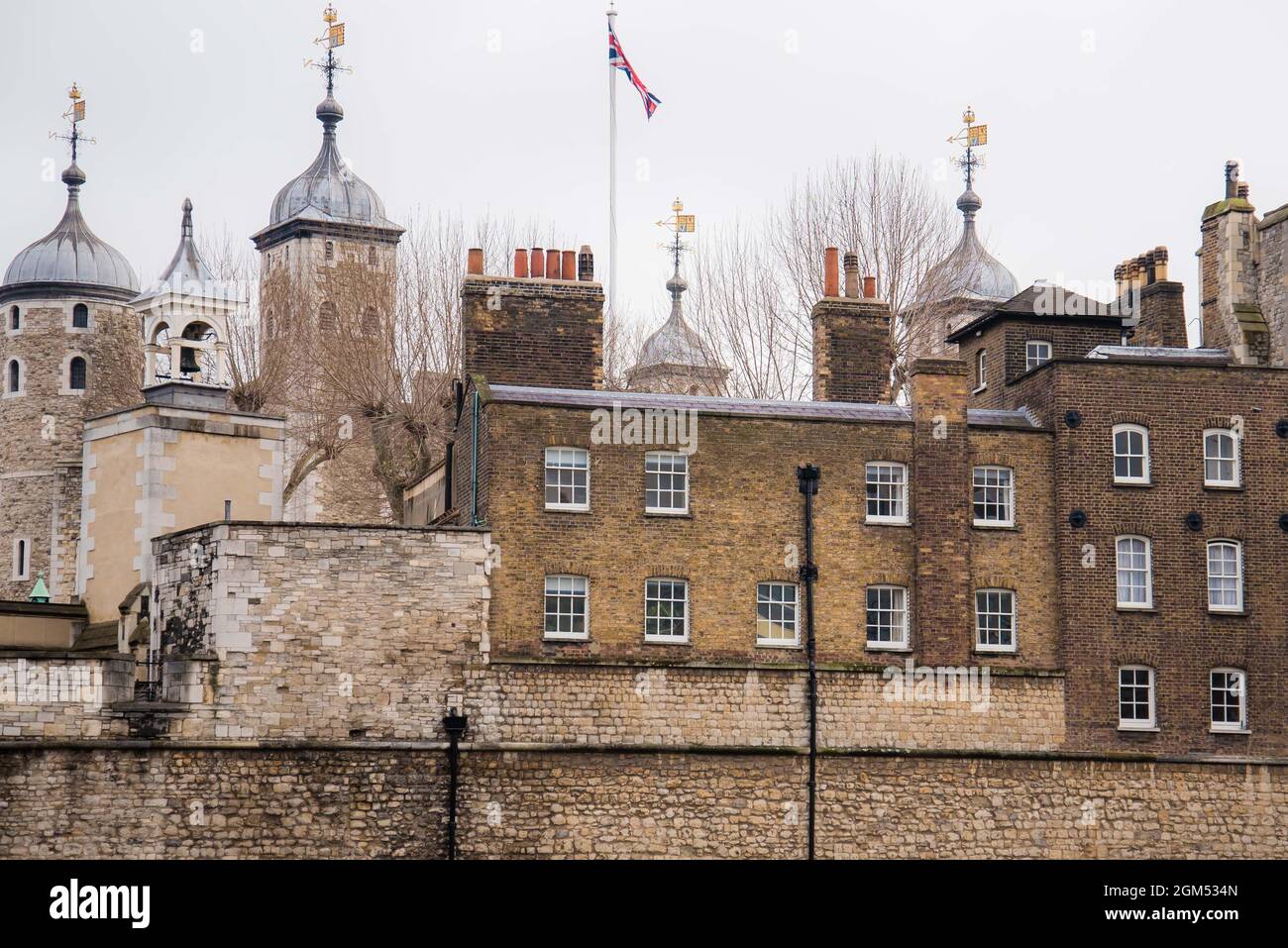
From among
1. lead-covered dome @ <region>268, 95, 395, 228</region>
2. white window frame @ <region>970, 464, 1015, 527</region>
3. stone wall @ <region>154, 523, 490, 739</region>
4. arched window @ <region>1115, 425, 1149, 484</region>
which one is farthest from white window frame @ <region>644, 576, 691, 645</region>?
lead-covered dome @ <region>268, 95, 395, 228</region>

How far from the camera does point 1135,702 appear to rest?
140ft

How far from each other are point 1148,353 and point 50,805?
2359cm

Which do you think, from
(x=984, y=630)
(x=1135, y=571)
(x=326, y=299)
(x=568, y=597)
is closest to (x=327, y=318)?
(x=326, y=299)

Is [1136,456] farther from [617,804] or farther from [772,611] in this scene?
[617,804]

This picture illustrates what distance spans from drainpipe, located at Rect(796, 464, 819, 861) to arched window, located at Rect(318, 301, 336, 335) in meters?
28.7

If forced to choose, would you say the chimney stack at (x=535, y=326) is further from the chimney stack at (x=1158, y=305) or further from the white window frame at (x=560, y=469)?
the chimney stack at (x=1158, y=305)

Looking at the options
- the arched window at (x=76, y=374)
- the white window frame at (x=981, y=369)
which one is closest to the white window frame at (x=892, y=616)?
the white window frame at (x=981, y=369)

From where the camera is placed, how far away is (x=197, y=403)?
4791 centimetres

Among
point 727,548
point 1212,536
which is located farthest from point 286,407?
point 1212,536

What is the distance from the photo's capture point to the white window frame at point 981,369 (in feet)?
158

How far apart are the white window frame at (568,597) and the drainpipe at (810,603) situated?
13.9 feet

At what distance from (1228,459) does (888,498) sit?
712cm

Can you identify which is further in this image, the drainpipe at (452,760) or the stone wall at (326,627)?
the drainpipe at (452,760)

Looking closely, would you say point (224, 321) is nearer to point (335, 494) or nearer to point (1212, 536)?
point (335, 494)
